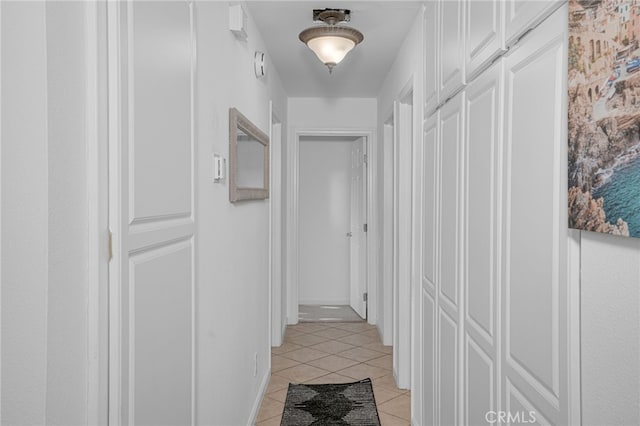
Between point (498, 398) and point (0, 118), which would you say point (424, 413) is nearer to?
point (498, 398)

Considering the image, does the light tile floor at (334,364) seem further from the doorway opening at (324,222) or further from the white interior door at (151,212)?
the white interior door at (151,212)

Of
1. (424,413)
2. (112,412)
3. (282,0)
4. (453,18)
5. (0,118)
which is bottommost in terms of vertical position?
(424,413)

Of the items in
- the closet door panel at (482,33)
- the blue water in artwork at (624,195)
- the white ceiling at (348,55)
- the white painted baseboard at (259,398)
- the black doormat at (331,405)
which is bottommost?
the black doormat at (331,405)

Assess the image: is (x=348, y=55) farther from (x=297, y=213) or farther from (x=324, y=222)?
(x=324, y=222)

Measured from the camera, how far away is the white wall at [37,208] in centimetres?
86

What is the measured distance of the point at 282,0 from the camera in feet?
8.82

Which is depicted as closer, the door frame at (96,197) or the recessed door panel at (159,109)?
the door frame at (96,197)

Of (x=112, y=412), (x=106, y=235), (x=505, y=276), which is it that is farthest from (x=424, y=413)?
(x=106, y=235)

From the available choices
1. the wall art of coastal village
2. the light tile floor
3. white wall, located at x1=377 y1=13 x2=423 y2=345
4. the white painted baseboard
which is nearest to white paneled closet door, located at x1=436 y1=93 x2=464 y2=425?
white wall, located at x1=377 y1=13 x2=423 y2=345

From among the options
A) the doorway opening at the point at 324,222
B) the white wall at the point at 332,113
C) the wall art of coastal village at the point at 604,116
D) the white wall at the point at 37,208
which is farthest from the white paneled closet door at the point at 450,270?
the doorway opening at the point at 324,222

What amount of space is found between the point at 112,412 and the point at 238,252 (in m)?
1.50

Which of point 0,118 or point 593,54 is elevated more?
point 593,54

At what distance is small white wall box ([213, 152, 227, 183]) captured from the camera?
6.68ft

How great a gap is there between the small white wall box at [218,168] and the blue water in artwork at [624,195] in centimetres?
145
